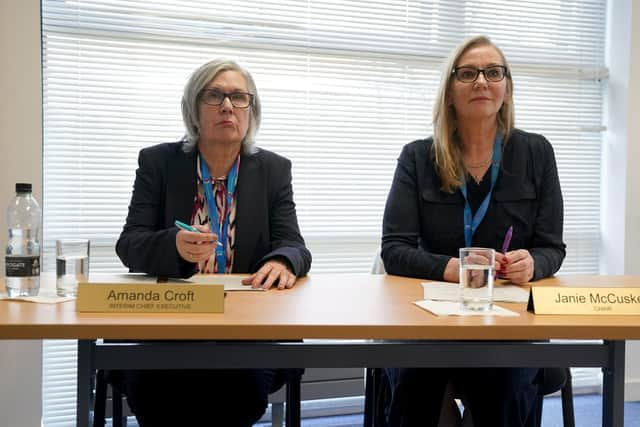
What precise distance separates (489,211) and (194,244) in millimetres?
903

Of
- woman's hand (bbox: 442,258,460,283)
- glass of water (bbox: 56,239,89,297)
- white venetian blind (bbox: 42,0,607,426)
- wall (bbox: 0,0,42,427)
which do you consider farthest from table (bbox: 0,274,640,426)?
white venetian blind (bbox: 42,0,607,426)

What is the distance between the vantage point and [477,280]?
1.18 metres

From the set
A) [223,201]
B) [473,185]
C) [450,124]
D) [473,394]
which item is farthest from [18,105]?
[473,394]

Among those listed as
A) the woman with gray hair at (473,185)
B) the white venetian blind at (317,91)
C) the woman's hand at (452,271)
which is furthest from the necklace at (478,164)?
the white venetian blind at (317,91)

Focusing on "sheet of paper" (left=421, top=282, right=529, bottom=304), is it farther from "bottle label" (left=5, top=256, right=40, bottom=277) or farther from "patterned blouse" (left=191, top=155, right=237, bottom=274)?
"bottle label" (left=5, top=256, right=40, bottom=277)

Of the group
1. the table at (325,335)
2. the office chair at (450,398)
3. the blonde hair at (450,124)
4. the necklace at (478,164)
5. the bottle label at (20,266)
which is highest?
the blonde hair at (450,124)

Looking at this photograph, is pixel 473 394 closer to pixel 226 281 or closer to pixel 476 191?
pixel 476 191

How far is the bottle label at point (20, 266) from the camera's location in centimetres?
122

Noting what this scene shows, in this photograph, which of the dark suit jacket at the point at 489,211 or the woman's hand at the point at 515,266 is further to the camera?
the dark suit jacket at the point at 489,211

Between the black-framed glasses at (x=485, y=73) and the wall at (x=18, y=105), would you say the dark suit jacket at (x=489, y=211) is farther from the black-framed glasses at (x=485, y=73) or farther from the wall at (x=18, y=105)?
the wall at (x=18, y=105)

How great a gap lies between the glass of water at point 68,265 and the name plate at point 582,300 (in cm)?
99

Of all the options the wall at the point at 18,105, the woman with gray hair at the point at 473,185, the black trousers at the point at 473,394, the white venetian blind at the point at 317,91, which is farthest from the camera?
the white venetian blind at the point at 317,91

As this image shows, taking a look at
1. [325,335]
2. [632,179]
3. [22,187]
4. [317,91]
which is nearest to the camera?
[325,335]

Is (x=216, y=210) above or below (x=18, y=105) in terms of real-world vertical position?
below
